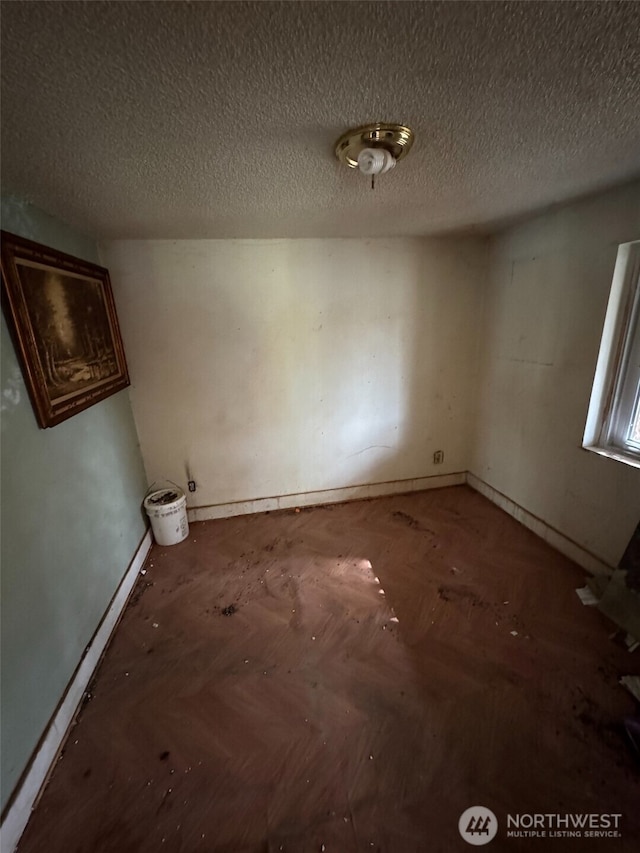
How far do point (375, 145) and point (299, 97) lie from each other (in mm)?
336

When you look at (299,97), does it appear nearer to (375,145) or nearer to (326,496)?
(375,145)

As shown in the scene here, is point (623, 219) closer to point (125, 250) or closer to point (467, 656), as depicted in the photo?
point (467, 656)

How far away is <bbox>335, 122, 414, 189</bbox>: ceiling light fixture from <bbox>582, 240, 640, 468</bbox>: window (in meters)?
1.46

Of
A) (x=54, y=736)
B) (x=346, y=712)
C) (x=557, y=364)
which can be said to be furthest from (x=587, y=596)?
(x=54, y=736)

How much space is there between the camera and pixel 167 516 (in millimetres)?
2455

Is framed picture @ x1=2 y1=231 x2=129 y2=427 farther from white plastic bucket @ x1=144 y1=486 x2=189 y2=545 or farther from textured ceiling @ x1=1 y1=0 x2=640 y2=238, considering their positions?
white plastic bucket @ x1=144 y1=486 x2=189 y2=545

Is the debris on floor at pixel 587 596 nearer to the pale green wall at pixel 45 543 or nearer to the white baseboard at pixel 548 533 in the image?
the white baseboard at pixel 548 533

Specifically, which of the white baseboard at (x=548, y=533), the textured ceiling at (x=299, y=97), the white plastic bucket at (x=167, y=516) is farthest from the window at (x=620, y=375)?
the white plastic bucket at (x=167, y=516)

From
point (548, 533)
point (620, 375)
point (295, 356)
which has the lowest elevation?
point (548, 533)

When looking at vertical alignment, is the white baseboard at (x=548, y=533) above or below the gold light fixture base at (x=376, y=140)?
below

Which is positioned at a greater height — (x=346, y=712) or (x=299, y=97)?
(x=299, y=97)

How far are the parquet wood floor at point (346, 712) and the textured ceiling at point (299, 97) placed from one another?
7.04 feet

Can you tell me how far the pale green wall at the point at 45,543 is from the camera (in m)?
1.17

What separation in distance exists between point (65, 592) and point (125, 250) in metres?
2.09
